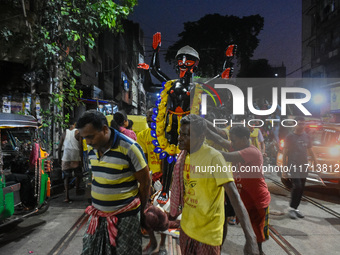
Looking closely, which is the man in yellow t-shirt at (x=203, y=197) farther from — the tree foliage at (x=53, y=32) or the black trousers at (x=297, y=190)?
the tree foliage at (x=53, y=32)

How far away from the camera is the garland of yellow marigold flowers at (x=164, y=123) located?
200 inches

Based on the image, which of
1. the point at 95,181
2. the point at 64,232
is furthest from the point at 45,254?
the point at 95,181

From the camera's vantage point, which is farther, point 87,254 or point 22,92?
point 22,92

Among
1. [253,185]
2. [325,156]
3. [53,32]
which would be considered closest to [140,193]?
[253,185]

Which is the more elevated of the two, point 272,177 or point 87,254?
point 87,254

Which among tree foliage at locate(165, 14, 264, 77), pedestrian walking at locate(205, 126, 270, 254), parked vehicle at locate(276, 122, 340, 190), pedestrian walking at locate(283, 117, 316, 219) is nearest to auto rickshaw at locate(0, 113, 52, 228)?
pedestrian walking at locate(205, 126, 270, 254)

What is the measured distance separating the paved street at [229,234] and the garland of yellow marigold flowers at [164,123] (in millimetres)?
1645

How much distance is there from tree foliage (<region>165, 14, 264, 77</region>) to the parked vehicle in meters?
19.4

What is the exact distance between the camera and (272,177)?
371 inches

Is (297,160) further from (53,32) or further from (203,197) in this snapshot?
(53,32)

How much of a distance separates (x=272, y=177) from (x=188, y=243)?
7955 millimetres

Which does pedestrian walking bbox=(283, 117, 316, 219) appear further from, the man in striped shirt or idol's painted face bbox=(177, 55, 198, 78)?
the man in striped shirt

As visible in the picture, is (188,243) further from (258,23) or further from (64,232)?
(258,23)

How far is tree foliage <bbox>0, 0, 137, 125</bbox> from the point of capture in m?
7.81
